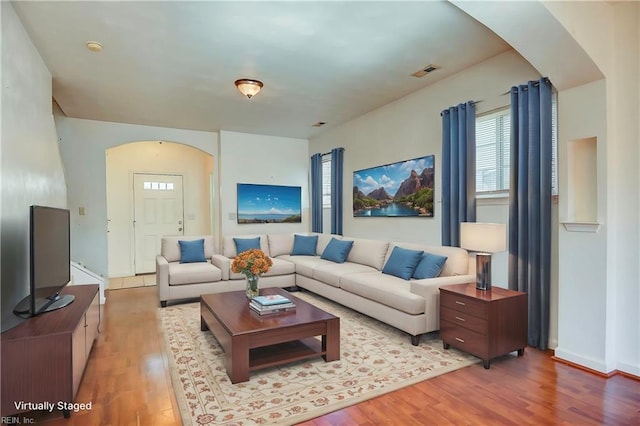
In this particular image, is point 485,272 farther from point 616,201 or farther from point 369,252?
point 369,252

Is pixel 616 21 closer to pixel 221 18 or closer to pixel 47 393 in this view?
pixel 221 18

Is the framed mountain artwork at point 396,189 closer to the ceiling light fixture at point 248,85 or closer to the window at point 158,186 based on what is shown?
the ceiling light fixture at point 248,85

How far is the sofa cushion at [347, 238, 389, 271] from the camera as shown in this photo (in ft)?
15.0

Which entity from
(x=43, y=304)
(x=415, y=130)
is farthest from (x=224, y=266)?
(x=415, y=130)

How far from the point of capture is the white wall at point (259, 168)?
21.3ft

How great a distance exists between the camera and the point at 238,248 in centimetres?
572

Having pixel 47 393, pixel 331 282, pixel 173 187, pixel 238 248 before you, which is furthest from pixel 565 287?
pixel 173 187

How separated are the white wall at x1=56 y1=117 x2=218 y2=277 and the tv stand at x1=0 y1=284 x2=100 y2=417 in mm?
3948

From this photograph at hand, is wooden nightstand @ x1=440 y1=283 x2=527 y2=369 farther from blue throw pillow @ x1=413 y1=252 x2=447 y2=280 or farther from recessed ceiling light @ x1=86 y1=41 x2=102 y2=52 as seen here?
recessed ceiling light @ x1=86 y1=41 x2=102 y2=52

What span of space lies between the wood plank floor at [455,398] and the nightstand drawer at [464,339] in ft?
0.45

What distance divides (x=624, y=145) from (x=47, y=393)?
4184 mm

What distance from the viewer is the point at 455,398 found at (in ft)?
7.55

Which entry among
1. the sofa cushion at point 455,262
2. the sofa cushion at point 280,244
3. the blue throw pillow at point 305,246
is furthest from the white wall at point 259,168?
the sofa cushion at point 455,262

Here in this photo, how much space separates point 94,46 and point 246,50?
135 centimetres
